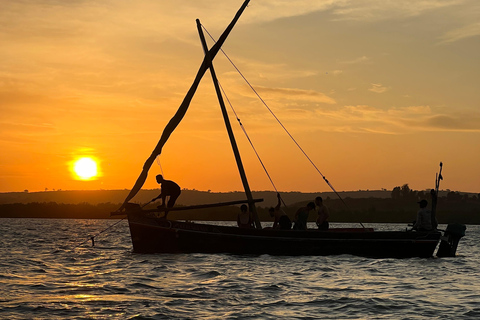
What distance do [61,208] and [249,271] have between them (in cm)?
13335

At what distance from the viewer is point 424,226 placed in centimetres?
2903

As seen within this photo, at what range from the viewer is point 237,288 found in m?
19.2

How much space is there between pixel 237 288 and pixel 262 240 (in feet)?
29.2

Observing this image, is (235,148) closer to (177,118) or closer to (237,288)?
(177,118)

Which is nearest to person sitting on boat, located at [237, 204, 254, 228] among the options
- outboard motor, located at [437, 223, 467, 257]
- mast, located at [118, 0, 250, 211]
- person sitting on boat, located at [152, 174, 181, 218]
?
person sitting on boat, located at [152, 174, 181, 218]

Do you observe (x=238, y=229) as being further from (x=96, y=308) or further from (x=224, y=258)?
(x=96, y=308)

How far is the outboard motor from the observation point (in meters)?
30.5

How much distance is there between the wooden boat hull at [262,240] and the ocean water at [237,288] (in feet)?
1.53

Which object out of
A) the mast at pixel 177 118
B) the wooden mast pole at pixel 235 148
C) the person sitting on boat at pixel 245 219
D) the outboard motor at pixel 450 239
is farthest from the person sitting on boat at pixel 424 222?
the mast at pixel 177 118

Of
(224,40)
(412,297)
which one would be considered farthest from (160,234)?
(412,297)

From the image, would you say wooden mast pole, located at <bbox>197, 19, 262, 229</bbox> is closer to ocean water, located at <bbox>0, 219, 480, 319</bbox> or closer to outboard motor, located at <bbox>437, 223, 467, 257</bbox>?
ocean water, located at <bbox>0, 219, 480, 319</bbox>

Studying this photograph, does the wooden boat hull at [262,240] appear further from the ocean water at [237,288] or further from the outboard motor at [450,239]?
the outboard motor at [450,239]

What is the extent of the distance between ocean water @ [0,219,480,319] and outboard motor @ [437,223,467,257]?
1.53 m

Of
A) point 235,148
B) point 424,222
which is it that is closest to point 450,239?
point 424,222
